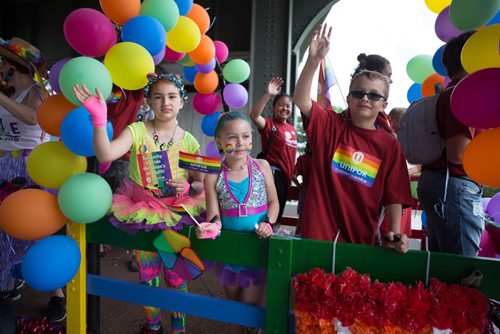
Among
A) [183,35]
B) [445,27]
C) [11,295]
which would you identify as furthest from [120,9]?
[11,295]

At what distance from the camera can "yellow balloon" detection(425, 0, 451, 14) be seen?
7.81 ft

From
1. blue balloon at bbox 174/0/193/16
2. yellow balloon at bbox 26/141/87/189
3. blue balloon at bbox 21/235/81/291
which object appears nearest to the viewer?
blue balloon at bbox 21/235/81/291

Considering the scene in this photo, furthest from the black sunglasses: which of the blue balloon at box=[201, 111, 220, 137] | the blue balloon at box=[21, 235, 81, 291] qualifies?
the blue balloon at box=[201, 111, 220, 137]

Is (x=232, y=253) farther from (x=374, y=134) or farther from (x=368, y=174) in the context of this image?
(x=374, y=134)

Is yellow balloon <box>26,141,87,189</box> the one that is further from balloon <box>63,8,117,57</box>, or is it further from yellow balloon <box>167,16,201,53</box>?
yellow balloon <box>167,16,201,53</box>

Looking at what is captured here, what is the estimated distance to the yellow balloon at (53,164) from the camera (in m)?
1.71

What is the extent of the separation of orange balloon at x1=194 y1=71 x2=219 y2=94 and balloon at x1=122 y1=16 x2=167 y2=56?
1.29 m

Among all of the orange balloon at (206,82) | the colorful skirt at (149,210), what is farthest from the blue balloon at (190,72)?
the colorful skirt at (149,210)

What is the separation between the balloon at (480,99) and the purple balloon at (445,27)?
3.97ft

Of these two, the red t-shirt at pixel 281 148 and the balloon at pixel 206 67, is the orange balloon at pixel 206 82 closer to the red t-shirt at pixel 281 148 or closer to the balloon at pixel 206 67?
the balloon at pixel 206 67

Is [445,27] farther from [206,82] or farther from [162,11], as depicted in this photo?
[206,82]

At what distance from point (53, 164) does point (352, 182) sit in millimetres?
1455

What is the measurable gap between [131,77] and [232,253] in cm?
105

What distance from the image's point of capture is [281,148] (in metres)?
2.93
